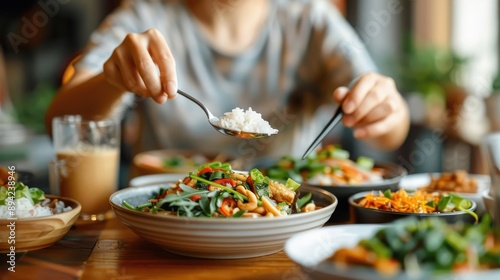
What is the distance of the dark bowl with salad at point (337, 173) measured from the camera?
1451 millimetres

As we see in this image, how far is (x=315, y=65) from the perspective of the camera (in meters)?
2.55

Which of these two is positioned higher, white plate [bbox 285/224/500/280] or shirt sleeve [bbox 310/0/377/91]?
shirt sleeve [bbox 310/0/377/91]

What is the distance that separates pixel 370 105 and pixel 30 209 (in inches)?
37.4

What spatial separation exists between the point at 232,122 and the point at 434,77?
143 inches

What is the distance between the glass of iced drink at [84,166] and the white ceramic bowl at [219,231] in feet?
1.45

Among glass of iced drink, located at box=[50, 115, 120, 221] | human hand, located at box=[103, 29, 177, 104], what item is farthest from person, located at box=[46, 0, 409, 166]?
human hand, located at box=[103, 29, 177, 104]

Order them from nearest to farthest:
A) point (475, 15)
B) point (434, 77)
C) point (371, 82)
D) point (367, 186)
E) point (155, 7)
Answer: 1. point (367, 186)
2. point (371, 82)
3. point (155, 7)
4. point (434, 77)
5. point (475, 15)

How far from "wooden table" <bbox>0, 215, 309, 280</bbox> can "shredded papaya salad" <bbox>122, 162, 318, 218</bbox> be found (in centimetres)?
10

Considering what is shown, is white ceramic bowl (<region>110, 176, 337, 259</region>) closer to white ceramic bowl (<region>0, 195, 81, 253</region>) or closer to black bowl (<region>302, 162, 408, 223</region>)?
white ceramic bowl (<region>0, 195, 81, 253</region>)

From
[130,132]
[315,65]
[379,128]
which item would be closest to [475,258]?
[379,128]

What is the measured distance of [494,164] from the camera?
1.07m

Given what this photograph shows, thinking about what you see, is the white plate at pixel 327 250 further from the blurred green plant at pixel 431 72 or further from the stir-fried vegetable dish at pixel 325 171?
the blurred green plant at pixel 431 72

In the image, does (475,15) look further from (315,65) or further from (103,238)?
(103,238)

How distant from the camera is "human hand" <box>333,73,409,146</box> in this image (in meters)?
1.51
